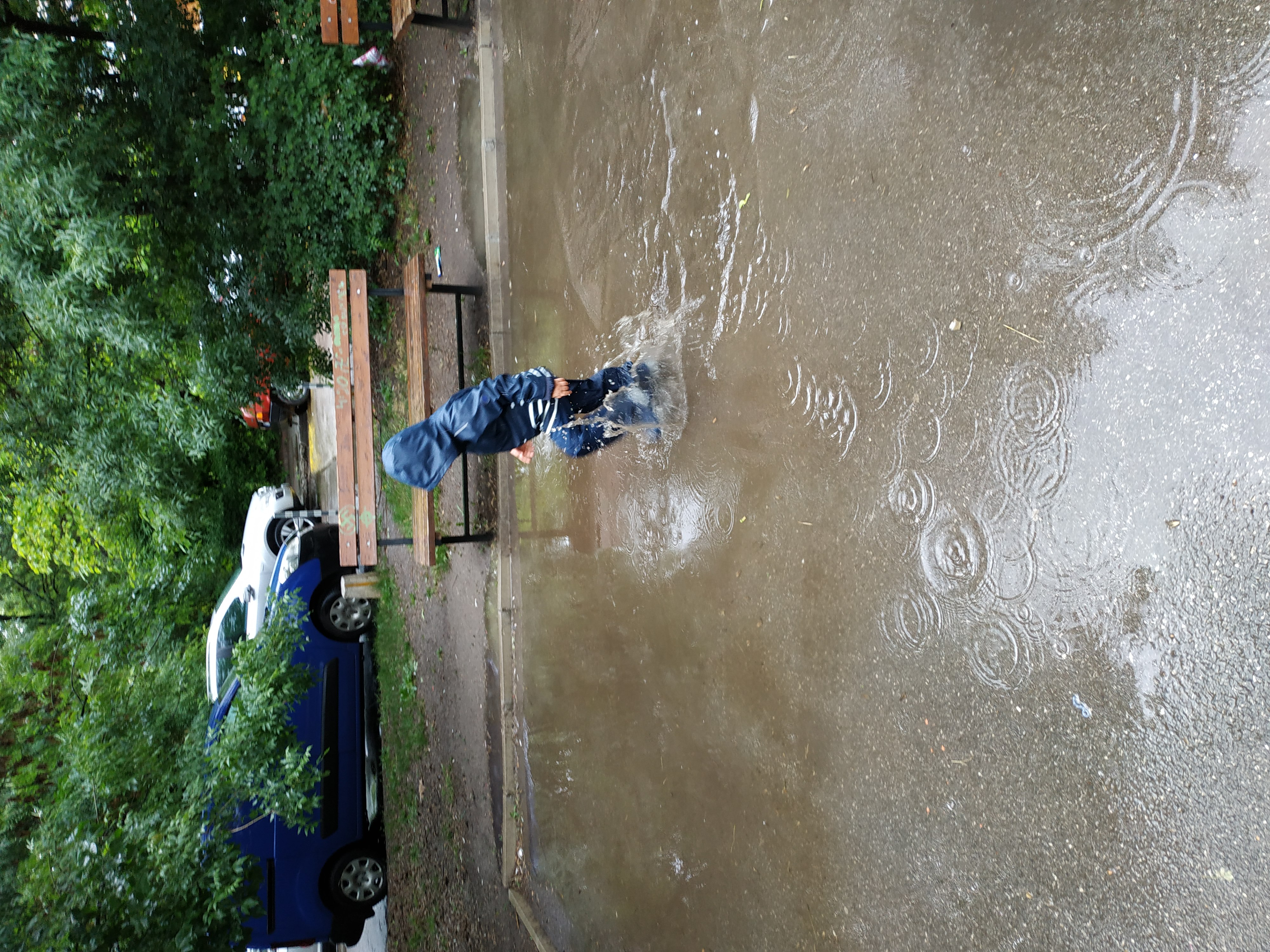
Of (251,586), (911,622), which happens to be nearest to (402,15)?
(251,586)

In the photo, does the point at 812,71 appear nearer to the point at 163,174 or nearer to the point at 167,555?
the point at 163,174

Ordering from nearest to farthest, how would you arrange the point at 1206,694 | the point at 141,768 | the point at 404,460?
the point at 1206,694, the point at 404,460, the point at 141,768

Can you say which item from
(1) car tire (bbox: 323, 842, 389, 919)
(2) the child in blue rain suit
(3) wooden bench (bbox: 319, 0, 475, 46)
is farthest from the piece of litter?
(1) car tire (bbox: 323, 842, 389, 919)

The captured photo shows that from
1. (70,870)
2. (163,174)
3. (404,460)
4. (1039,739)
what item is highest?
(163,174)

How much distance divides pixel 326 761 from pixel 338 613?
1.73 meters

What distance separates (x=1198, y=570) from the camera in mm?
2779

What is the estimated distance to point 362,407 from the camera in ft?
23.4

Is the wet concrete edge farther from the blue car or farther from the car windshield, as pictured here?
the car windshield

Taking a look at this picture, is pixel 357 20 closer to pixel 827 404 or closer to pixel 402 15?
pixel 402 15

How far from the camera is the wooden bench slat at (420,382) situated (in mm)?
7098

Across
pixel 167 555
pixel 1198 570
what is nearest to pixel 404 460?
pixel 1198 570

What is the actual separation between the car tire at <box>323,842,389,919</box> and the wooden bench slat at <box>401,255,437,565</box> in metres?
3.55

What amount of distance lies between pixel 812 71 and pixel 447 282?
5.05m

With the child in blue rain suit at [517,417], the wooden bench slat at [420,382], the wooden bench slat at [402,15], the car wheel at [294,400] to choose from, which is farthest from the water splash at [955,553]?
the car wheel at [294,400]
